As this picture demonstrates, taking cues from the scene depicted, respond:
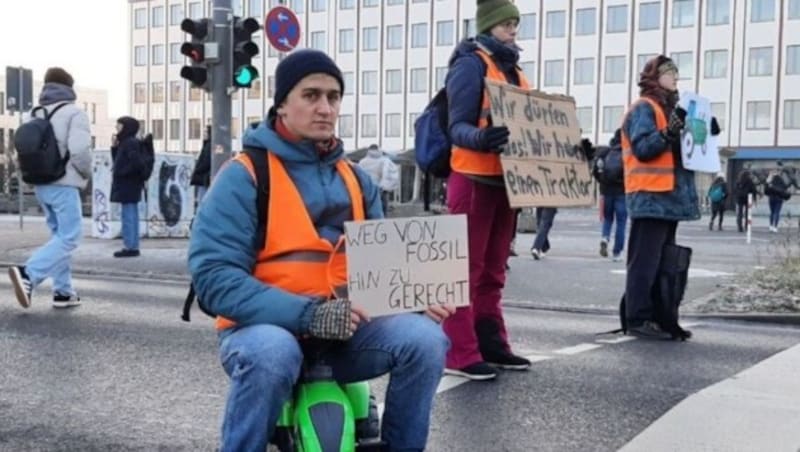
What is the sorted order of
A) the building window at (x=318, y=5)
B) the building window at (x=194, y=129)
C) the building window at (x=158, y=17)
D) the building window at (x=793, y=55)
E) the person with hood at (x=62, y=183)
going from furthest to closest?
the building window at (x=158, y=17) → the building window at (x=194, y=129) → the building window at (x=318, y=5) → the building window at (x=793, y=55) → the person with hood at (x=62, y=183)

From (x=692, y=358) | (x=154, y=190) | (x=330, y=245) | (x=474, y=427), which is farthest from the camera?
(x=154, y=190)

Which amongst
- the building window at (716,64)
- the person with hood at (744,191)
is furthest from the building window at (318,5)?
the person with hood at (744,191)

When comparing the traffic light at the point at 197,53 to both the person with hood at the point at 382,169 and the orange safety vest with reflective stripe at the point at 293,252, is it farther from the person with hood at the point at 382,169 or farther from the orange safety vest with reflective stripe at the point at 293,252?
the orange safety vest with reflective stripe at the point at 293,252

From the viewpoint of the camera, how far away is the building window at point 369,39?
7562 cm

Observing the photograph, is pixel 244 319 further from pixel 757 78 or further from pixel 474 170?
pixel 757 78

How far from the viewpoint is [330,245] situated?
318cm

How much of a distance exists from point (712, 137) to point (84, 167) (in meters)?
5.11

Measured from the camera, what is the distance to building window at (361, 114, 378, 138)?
75.9 meters

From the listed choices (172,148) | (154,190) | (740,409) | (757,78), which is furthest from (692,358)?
(172,148)

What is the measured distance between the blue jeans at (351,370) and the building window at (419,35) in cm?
7117

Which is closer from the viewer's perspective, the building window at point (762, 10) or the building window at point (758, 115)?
the building window at point (762, 10)

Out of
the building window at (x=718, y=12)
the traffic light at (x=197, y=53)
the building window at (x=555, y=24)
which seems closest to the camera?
the traffic light at (x=197, y=53)

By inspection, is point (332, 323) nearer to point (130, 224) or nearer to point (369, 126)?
point (130, 224)

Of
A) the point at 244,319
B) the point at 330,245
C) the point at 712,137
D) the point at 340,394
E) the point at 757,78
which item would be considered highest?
the point at 757,78
